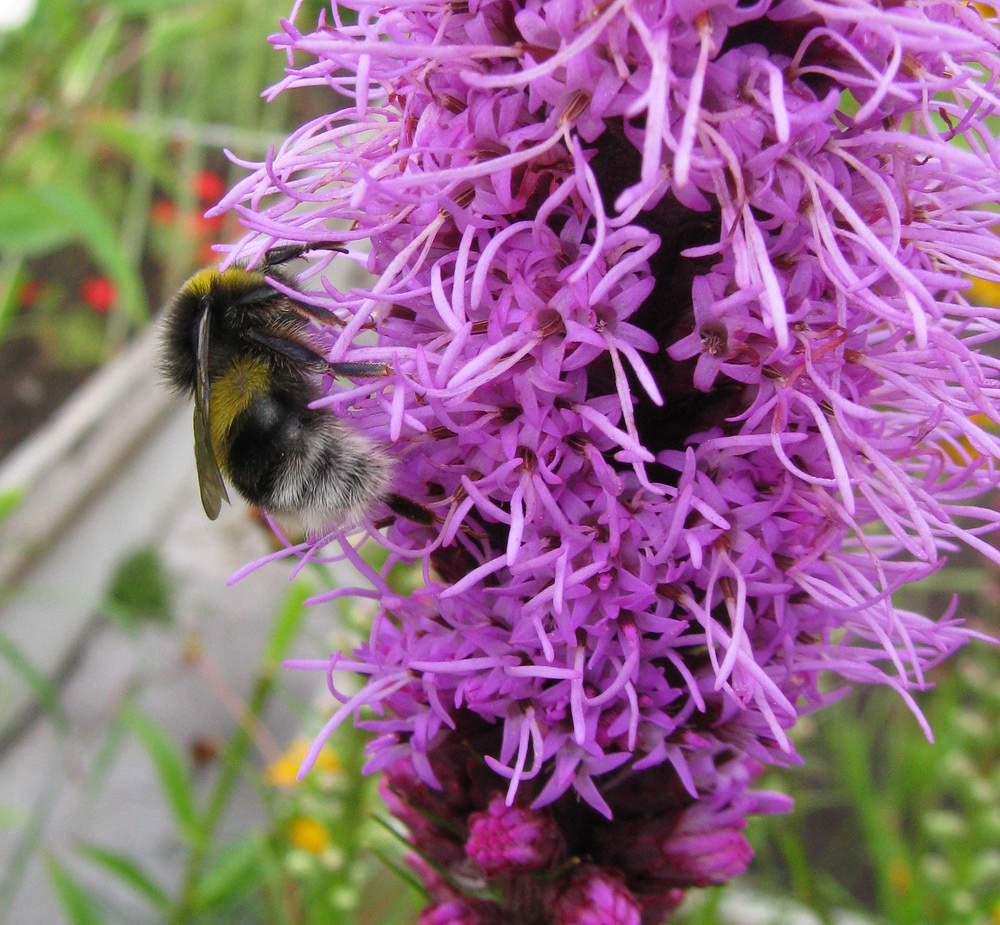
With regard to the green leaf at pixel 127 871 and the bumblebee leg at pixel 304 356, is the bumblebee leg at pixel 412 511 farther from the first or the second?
the green leaf at pixel 127 871

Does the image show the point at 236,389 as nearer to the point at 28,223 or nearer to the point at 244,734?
the point at 244,734

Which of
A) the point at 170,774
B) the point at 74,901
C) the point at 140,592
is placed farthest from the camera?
the point at 140,592

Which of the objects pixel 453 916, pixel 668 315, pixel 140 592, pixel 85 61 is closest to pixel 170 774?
pixel 140 592

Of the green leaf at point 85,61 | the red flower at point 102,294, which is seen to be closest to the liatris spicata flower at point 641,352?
the green leaf at point 85,61

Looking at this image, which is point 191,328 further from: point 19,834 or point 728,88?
point 19,834

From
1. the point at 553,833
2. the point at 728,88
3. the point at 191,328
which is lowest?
the point at 553,833

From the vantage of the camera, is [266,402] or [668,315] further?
[266,402]

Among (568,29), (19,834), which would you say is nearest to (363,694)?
(568,29)
